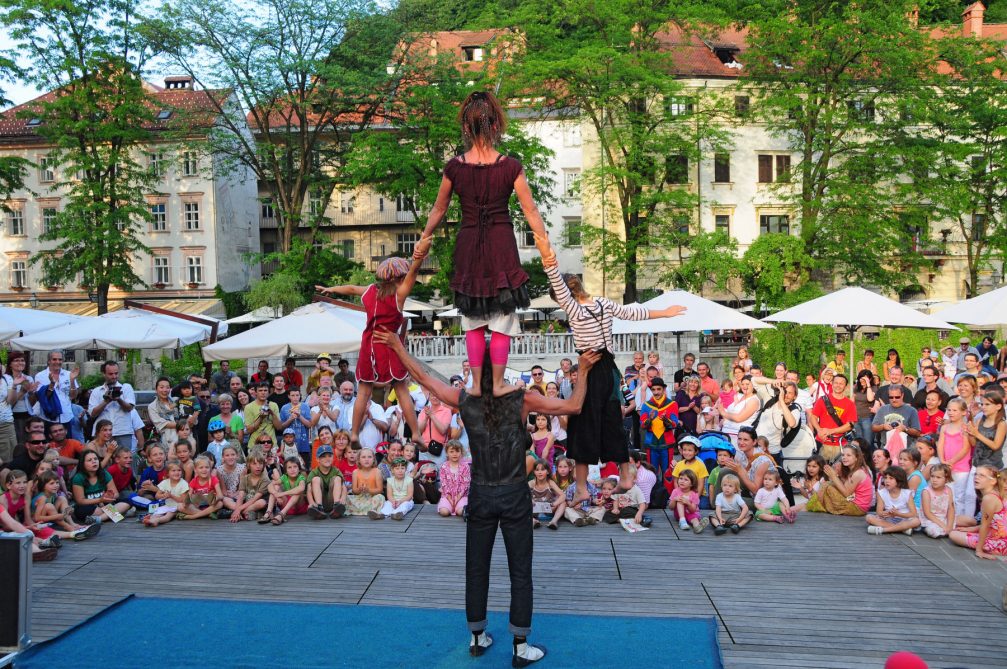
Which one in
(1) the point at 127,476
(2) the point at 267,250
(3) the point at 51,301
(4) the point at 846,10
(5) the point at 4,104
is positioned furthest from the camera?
(2) the point at 267,250

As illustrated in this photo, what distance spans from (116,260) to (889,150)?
25534 mm

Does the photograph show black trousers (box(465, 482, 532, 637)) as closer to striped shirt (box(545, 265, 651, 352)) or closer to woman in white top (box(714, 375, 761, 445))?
striped shirt (box(545, 265, 651, 352))

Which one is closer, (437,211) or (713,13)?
(437,211)

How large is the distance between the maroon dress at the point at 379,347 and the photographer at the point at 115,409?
514 centimetres

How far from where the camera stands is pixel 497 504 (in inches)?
180

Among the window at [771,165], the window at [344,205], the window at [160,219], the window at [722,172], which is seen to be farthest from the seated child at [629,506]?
the window at [160,219]

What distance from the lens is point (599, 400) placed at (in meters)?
5.43

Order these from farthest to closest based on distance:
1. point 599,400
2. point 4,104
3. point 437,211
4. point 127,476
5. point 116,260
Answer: point 116,260
point 4,104
point 127,476
point 599,400
point 437,211

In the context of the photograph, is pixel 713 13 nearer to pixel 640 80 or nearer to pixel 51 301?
pixel 640 80

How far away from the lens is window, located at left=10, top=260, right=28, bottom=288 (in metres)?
37.5


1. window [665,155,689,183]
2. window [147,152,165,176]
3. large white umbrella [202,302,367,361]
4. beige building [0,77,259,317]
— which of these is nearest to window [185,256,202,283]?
beige building [0,77,259,317]

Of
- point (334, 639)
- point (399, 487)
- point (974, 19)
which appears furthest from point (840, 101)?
point (334, 639)

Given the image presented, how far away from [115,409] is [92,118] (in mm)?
21975

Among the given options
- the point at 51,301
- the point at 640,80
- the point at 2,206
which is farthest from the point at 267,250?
the point at 640,80
